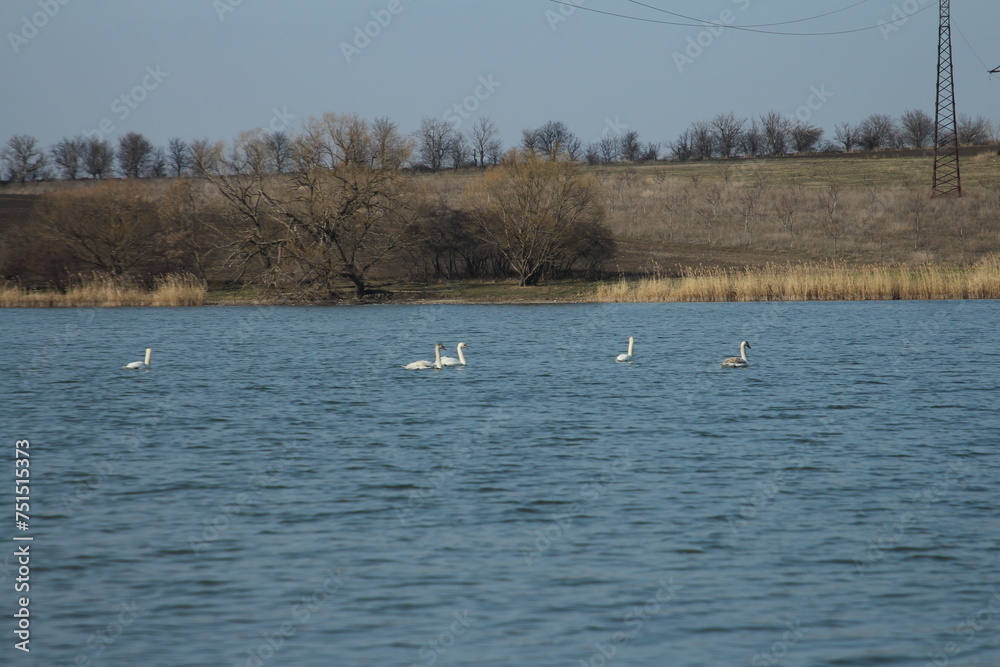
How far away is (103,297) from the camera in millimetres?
Answer: 49500

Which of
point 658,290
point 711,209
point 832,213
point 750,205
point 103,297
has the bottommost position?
point 658,290

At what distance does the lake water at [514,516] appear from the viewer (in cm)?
808

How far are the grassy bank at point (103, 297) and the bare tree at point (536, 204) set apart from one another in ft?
54.0

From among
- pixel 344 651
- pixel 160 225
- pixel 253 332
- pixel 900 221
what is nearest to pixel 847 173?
pixel 900 221

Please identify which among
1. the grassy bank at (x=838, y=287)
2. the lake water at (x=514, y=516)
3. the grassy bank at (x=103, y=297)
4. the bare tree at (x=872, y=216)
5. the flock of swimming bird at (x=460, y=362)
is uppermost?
the bare tree at (x=872, y=216)

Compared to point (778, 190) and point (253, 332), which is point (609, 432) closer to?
point (253, 332)

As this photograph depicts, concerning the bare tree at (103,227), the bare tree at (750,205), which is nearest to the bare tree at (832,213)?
the bare tree at (750,205)

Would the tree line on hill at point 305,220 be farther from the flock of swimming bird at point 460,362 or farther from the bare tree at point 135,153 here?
the bare tree at point 135,153

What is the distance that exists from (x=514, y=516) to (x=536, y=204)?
42.7 metres

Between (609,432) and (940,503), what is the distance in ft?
19.6

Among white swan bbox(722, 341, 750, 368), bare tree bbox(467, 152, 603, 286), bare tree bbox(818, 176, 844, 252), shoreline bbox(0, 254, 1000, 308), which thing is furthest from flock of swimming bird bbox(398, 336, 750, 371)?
bare tree bbox(818, 176, 844, 252)

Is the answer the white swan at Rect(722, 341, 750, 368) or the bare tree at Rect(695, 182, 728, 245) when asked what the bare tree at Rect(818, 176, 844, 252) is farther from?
the white swan at Rect(722, 341, 750, 368)

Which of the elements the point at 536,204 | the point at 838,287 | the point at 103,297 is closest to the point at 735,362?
the point at 838,287

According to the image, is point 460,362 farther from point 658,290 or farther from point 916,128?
point 916,128
